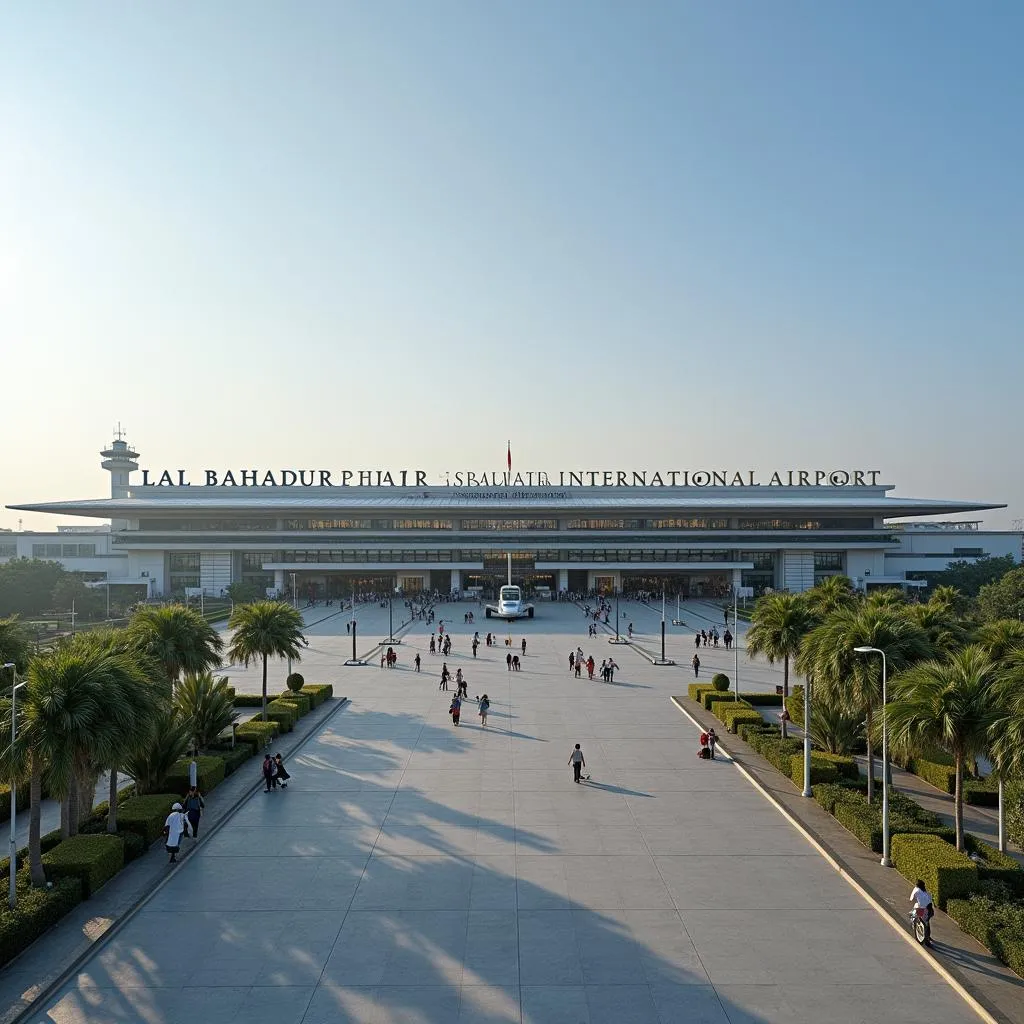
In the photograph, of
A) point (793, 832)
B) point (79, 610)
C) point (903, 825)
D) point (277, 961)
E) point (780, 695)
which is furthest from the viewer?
point (79, 610)

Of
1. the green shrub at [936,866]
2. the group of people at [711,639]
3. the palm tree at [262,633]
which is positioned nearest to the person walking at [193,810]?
the palm tree at [262,633]

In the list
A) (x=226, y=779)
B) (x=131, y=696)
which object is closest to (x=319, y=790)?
(x=226, y=779)

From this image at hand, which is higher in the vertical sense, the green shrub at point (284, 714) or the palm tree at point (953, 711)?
the palm tree at point (953, 711)

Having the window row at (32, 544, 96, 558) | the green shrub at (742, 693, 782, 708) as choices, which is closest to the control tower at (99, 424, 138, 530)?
the window row at (32, 544, 96, 558)

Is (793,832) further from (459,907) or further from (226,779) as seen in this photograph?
(226,779)

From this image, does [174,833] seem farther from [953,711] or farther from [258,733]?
[953,711]

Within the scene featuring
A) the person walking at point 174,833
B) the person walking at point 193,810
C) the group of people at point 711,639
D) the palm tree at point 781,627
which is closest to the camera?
the person walking at point 174,833

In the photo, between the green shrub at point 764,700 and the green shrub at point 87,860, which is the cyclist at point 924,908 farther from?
the green shrub at point 764,700
